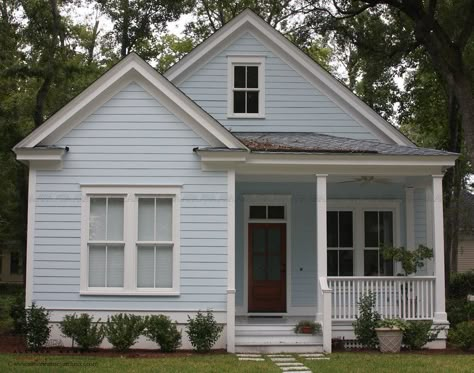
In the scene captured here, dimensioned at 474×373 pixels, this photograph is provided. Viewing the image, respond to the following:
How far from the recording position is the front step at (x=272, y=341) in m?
12.9

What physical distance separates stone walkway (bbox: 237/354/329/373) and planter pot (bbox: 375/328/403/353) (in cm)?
120

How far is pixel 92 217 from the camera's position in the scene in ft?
43.9

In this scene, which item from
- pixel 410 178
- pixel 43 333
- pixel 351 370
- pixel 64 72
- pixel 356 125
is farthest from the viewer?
pixel 64 72

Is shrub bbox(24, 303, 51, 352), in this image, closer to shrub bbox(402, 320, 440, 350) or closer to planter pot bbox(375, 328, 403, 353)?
planter pot bbox(375, 328, 403, 353)

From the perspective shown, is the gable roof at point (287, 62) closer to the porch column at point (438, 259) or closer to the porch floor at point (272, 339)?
the porch column at point (438, 259)

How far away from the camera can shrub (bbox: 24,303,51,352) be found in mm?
12602

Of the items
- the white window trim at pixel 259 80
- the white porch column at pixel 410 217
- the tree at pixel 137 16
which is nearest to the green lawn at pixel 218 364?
the white porch column at pixel 410 217

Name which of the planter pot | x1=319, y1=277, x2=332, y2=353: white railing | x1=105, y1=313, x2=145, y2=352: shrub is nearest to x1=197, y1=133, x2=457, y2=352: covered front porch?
x1=319, y1=277, x2=332, y2=353: white railing

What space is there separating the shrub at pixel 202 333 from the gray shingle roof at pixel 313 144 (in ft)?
11.5

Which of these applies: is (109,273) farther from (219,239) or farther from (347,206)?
(347,206)

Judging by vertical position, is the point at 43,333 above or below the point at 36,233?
below

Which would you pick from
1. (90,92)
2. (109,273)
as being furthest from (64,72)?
(109,273)

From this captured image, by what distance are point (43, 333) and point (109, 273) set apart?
164cm

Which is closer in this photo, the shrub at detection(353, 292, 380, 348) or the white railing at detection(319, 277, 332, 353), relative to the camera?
the white railing at detection(319, 277, 332, 353)
